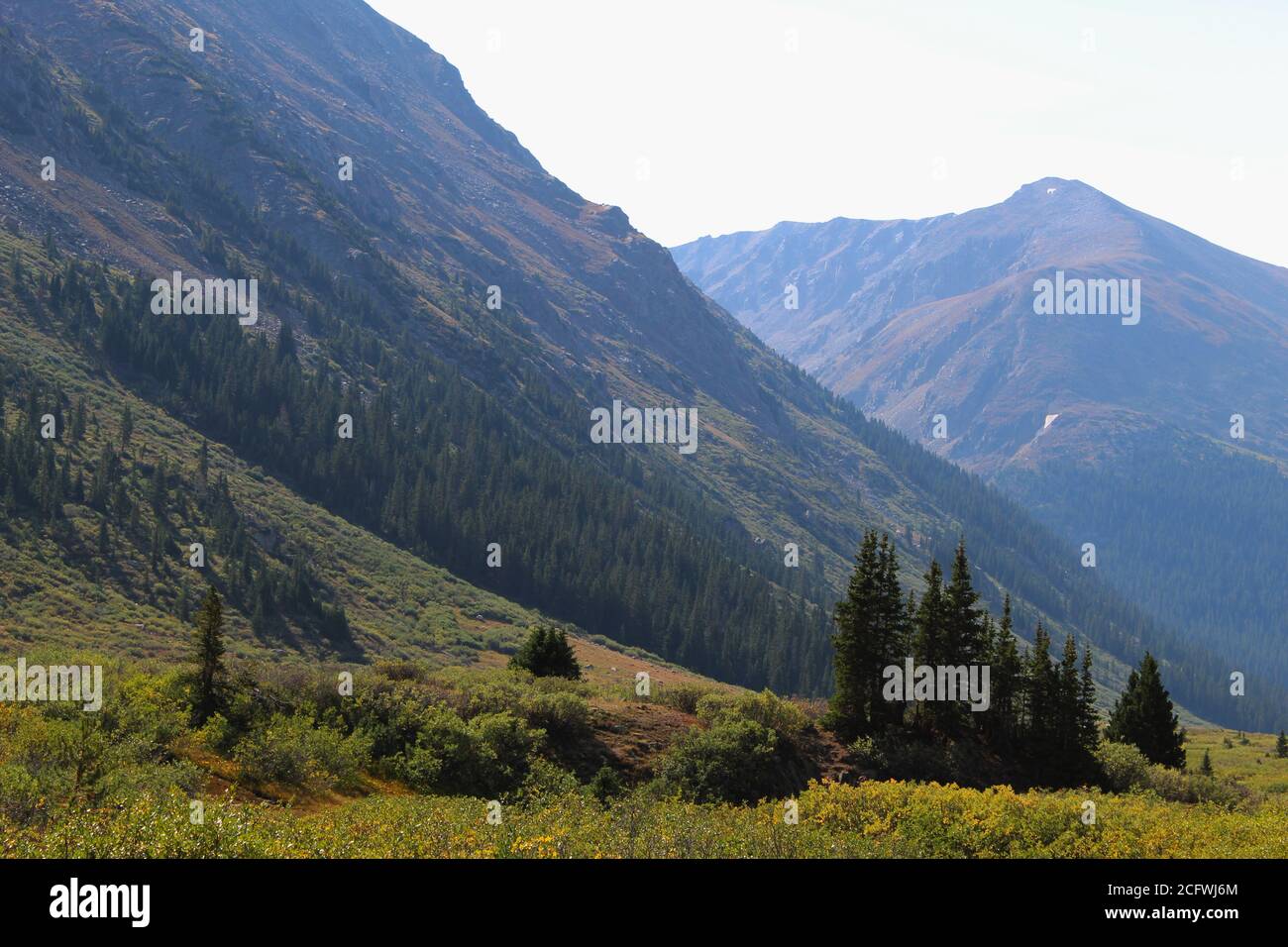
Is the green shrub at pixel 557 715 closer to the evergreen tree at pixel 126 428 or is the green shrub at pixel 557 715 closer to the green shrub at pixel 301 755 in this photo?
the green shrub at pixel 301 755

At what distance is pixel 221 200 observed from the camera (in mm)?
188375

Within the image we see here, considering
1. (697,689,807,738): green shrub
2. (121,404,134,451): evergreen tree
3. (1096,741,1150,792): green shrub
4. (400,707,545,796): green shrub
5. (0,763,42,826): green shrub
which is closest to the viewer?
(0,763,42,826): green shrub

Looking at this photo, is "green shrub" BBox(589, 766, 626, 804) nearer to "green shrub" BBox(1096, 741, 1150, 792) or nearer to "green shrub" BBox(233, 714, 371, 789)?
"green shrub" BBox(233, 714, 371, 789)

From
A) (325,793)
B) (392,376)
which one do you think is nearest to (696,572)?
(392,376)

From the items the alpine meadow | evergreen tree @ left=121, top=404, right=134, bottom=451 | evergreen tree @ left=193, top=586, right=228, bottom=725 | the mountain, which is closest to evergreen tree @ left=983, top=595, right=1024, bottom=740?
the alpine meadow

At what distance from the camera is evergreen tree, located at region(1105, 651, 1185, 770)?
2087 inches

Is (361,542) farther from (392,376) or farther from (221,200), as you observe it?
(221,200)

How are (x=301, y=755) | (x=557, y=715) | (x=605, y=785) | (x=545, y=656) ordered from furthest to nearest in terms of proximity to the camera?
1. (x=545, y=656)
2. (x=557, y=715)
3. (x=605, y=785)
4. (x=301, y=755)

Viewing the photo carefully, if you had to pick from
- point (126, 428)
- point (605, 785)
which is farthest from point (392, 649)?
point (605, 785)

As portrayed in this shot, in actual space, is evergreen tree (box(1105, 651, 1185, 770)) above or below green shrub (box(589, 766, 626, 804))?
below

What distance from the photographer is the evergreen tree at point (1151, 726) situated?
53.0 metres

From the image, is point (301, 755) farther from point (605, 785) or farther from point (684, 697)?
point (684, 697)

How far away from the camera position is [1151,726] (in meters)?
53.4
